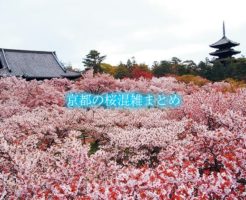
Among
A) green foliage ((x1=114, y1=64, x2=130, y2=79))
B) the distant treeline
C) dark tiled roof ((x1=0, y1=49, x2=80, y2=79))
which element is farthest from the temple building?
dark tiled roof ((x1=0, y1=49, x2=80, y2=79))

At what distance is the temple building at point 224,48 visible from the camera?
55.2 meters

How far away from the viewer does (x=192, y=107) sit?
1727 centimetres

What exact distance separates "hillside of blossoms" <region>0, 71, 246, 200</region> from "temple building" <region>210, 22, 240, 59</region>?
126 feet

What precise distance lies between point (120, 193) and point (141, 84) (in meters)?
28.0

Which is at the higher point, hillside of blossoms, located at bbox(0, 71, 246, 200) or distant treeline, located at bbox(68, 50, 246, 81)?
distant treeline, located at bbox(68, 50, 246, 81)

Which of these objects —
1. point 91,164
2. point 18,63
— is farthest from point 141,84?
point 91,164

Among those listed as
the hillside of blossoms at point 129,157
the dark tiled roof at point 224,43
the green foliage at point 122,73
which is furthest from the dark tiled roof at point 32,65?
the dark tiled roof at point 224,43

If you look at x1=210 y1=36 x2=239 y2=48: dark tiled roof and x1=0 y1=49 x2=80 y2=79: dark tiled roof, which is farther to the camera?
x1=210 y1=36 x2=239 y2=48: dark tiled roof

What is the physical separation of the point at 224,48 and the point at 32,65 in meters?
30.6

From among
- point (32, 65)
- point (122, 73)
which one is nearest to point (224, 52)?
point (122, 73)

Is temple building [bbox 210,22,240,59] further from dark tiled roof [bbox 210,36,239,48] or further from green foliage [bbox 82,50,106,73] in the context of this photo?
green foliage [bbox 82,50,106,73]

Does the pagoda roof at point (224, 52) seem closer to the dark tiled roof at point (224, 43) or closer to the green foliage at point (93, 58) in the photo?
the dark tiled roof at point (224, 43)

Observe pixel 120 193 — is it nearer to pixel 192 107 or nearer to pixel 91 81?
pixel 192 107

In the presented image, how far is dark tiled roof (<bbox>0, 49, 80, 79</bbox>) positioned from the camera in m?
38.8
